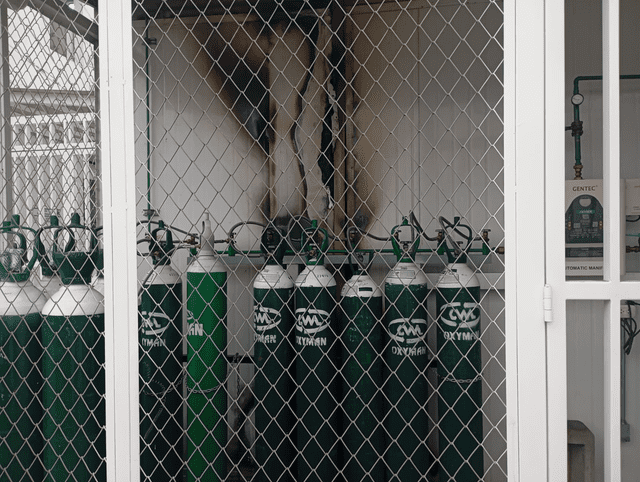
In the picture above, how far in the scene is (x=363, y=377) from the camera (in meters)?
1.63

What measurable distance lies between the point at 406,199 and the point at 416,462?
1.06 metres

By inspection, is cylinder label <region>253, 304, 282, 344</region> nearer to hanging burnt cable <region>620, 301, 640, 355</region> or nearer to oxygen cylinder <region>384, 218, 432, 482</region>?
oxygen cylinder <region>384, 218, 432, 482</region>

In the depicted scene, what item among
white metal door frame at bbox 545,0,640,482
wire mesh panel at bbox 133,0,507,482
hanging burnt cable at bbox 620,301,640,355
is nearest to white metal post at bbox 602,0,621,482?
white metal door frame at bbox 545,0,640,482

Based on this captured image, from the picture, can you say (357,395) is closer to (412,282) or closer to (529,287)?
(412,282)

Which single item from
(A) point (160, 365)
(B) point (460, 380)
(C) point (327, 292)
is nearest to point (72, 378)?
(A) point (160, 365)

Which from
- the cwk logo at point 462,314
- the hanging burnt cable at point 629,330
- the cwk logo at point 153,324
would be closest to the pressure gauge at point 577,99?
the hanging burnt cable at point 629,330

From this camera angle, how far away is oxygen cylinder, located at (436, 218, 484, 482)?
5.30 feet

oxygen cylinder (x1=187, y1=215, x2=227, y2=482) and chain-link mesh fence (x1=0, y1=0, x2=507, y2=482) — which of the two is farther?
oxygen cylinder (x1=187, y1=215, x2=227, y2=482)

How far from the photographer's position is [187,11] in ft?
7.41

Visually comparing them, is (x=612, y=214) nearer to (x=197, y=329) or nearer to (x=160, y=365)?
(x=197, y=329)

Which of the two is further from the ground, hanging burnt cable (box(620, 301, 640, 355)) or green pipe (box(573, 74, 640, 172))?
green pipe (box(573, 74, 640, 172))

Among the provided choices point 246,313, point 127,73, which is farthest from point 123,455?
point 246,313

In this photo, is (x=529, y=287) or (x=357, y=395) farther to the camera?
(x=357, y=395)

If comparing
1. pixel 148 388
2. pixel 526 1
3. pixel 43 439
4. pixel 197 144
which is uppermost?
pixel 197 144
